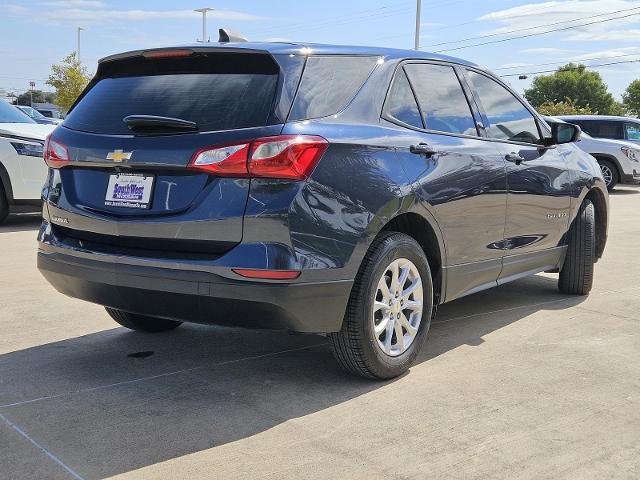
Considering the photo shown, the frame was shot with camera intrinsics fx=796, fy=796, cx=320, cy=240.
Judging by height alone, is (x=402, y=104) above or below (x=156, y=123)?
above

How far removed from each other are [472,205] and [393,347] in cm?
105

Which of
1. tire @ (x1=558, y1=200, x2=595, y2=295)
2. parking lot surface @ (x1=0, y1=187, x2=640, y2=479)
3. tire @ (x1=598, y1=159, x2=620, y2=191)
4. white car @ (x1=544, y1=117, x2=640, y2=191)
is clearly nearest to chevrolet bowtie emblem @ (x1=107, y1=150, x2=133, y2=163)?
parking lot surface @ (x1=0, y1=187, x2=640, y2=479)

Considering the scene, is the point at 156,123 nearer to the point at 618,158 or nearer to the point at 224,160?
the point at 224,160

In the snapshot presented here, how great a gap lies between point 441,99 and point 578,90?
117m

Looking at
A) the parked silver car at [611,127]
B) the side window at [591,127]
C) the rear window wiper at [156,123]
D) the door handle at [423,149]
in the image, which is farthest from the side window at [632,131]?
the rear window wiper at [156,123]

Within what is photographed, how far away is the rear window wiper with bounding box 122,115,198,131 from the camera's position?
3623 mm

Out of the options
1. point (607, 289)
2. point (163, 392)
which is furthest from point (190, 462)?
point (607, 289)

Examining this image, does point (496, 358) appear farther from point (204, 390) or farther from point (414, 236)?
point (204, 390)

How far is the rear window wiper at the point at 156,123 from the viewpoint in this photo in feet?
11.9

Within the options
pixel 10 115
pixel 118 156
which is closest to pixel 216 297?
pixel 118 156

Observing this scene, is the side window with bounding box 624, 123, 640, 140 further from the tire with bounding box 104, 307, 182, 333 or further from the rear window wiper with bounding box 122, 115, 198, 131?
the rear window wiper with bounding box 122, 115, 198, 131

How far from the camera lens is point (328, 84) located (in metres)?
3.87

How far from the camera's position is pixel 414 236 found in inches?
172

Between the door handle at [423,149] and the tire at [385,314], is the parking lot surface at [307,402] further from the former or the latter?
the door handle at [423,149]
